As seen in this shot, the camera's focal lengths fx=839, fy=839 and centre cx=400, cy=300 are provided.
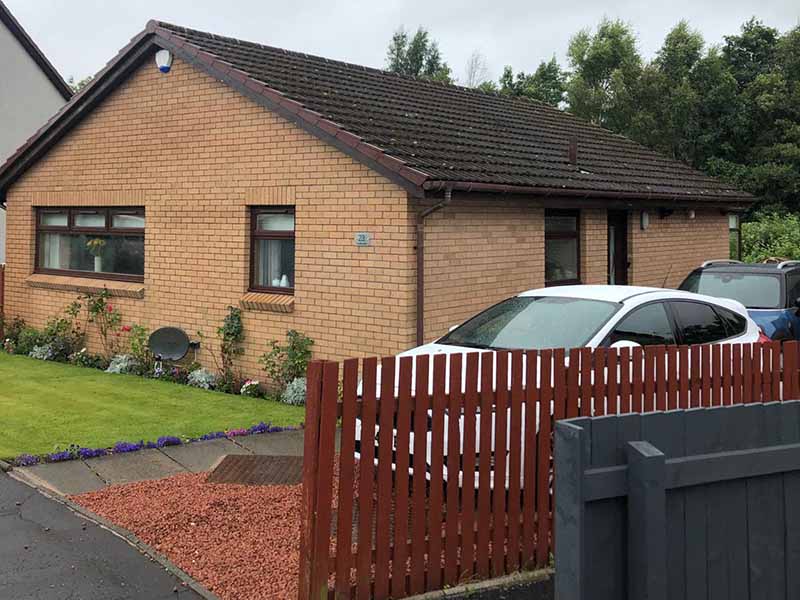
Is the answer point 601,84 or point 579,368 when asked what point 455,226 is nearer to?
point 579,368

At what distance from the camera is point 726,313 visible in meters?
8.30

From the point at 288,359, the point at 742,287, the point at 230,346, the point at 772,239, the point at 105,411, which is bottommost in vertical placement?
the point at 105,411

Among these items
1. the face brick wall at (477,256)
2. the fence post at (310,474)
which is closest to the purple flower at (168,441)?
the face brick wall at (477,256)

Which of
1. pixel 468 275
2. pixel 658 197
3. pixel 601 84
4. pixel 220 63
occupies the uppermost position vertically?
pixel 601 84

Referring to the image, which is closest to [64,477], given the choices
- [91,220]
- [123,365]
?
[123,365]

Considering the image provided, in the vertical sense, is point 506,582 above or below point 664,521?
below

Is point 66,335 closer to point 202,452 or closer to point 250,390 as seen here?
point 250,390

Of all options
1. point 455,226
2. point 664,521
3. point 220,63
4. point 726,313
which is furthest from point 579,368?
point 220,63

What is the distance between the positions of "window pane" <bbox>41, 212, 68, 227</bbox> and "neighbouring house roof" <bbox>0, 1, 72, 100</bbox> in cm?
1227

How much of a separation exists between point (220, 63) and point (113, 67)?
266cm

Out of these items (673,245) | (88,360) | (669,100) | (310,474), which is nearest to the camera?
(310,474)

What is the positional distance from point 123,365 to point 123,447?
5.28m

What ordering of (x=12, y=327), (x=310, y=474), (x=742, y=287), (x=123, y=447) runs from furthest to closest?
(x=12, y=327) < (x=742, y=287) < (x=123, y=447) < (x=310, y=474)

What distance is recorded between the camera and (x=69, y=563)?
5.07 meters
